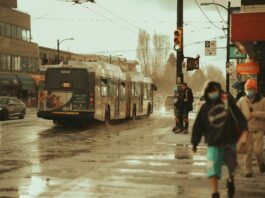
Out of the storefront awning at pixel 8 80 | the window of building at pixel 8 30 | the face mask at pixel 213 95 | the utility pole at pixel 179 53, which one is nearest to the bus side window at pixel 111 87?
the utility pole at pixel 179 53

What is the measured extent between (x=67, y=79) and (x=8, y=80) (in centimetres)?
3398

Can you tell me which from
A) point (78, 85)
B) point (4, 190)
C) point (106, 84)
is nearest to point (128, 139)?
point (78, 85)

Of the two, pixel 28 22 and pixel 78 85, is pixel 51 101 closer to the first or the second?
pixel 78 85

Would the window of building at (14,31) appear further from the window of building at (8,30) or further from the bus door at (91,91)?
the bus door at (91,91)

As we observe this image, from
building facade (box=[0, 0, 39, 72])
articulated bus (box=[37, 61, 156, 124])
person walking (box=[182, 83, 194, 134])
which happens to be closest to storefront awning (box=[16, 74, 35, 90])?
building facade (box=[0, 0, 39, 72])

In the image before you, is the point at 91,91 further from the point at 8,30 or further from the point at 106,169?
the point at 8,30

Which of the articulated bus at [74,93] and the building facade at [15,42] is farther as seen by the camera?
the building facade at [15,42]

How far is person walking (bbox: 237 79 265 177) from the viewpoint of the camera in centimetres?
1032

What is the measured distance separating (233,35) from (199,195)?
632 centimetres

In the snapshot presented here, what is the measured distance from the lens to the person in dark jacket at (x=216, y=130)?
7730 millimetres

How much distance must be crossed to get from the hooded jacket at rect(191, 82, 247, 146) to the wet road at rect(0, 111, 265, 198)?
4.38 ft

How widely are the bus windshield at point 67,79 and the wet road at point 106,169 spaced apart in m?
6.09

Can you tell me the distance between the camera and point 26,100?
64.4 metres

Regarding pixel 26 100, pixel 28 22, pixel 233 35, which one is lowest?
pixel 26 100
